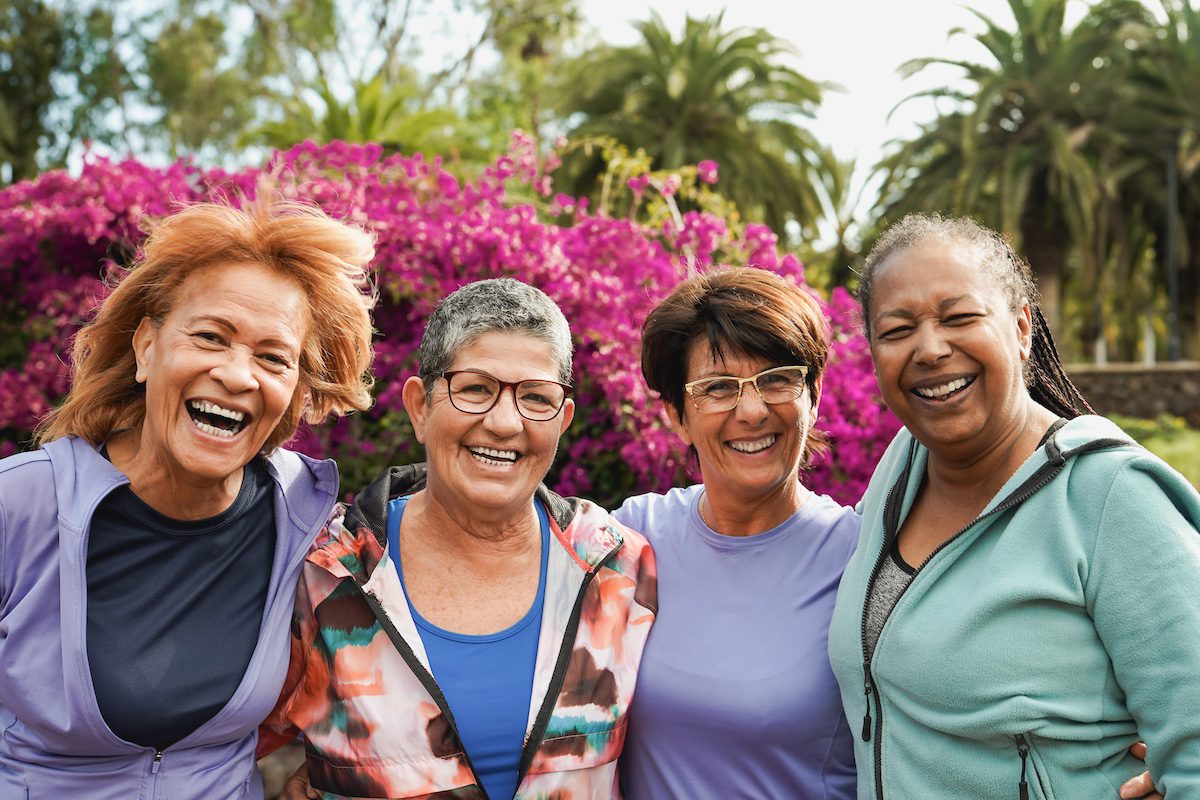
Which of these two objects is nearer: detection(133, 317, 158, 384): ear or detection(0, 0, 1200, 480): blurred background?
detection(133, 317, 158, 384): ear

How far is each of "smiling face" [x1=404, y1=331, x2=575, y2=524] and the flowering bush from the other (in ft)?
5.63

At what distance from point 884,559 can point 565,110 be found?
14969 mm

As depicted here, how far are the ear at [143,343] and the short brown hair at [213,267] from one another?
0.03m

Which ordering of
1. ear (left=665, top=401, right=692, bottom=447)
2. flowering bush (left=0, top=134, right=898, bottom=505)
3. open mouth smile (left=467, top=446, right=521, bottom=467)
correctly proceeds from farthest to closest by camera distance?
flowering bush (left=0, top=134, right=898, bottom=505), ear (left=665, top=401, right=692, bottom=447), open mouth smile (left=467, top=446, right=521, bottom=467)

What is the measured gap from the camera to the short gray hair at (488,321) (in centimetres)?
274

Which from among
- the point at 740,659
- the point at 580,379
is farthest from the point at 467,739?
the point at 580,379

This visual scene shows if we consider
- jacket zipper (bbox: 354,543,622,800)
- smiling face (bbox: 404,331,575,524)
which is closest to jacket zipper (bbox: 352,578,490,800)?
jacket zipper (bbox: 354,543,622,800)

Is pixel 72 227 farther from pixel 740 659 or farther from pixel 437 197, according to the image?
pixel 740 659

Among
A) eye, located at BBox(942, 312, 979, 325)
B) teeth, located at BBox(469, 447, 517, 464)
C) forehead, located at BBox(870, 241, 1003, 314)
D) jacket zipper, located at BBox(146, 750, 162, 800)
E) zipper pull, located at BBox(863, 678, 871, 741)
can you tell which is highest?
forehead, located at BBox(870, 241, 1003, 314)

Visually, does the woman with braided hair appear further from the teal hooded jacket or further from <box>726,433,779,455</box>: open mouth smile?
<box>726,433,779,455</box>: open mouth smile

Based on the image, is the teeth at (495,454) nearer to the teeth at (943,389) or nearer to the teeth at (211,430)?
the teeth at (211,430)

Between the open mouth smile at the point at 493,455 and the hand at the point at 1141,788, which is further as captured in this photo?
the open mouth smile at the point at 493,455

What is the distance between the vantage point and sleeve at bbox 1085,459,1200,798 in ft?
6.36

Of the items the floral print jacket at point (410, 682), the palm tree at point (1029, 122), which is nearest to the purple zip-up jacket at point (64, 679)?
the floral print jacket at point (410, 682)
